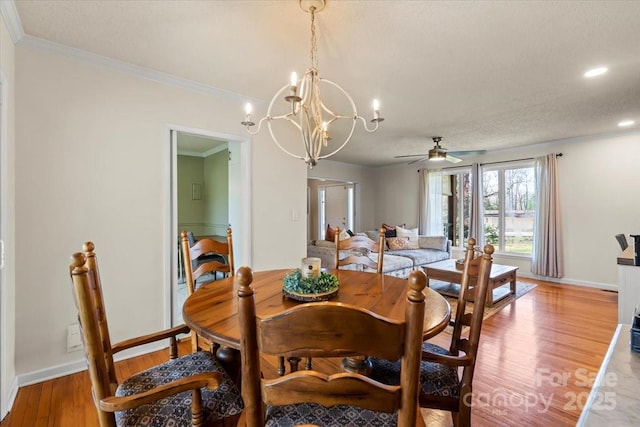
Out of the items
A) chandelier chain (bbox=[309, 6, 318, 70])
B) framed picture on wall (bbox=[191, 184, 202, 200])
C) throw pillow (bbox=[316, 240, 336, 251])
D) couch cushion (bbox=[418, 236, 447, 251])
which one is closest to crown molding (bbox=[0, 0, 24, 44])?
chandelier chain (bbox=[309, 6, 318, 70])

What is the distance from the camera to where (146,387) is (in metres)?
1.19

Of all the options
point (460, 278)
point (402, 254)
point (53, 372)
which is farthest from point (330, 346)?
point (402, 254)

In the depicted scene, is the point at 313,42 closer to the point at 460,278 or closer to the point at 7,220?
the point at 7,220

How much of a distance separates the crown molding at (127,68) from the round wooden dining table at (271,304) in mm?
1920

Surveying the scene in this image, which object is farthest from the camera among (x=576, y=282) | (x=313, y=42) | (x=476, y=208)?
(x=476, y=208)

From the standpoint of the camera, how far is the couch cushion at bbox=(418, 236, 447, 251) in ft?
18.9

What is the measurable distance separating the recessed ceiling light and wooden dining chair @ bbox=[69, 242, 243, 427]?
11.3ft

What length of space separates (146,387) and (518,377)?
243 cm

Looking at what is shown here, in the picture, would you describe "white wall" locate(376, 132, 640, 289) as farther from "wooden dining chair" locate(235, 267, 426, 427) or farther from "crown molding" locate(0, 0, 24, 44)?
"crown molding" locate(0, 0, 24, 44)

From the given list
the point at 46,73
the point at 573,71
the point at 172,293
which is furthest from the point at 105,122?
the point at 573,71

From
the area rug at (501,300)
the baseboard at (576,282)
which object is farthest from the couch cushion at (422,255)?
the baseboard at (576,282)

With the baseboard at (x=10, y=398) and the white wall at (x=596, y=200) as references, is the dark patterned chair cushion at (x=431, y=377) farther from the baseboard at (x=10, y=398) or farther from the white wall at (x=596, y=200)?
the white wall at (x=596, y=200)

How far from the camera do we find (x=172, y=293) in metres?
2.65

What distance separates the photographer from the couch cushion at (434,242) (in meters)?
5.75
